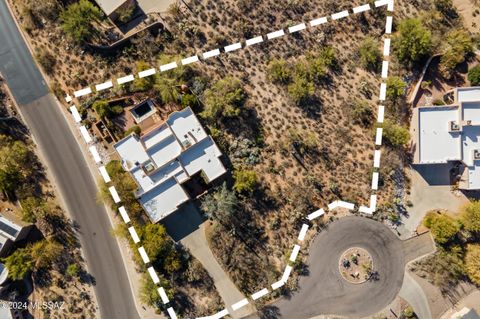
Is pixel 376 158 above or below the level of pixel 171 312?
above

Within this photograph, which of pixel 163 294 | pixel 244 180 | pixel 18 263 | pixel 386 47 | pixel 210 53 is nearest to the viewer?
pixel 18 263

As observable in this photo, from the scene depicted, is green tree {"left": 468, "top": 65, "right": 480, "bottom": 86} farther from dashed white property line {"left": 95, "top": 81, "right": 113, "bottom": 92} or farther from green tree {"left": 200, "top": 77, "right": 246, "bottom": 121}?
dashed white property line {"left": 95, "top": 81, "right": 113, "bottom": 92}

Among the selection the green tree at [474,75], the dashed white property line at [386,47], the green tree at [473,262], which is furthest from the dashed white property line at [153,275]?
the green tree at [474,75]

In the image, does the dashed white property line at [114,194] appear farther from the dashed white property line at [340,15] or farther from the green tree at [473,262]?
the green tree at [473,262]

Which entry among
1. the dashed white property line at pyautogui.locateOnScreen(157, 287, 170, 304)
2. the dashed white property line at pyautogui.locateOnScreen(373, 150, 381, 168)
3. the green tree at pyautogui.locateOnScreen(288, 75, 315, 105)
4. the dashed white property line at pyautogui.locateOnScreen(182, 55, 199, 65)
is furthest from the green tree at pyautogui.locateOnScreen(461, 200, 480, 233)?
the dashed white property line at pyautogui.locateOnScreen(182, 55, 199, 65)

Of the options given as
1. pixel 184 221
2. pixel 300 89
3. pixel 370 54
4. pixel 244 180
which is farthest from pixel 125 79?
pixel 370 54

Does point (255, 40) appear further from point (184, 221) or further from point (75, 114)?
point (184, 221)

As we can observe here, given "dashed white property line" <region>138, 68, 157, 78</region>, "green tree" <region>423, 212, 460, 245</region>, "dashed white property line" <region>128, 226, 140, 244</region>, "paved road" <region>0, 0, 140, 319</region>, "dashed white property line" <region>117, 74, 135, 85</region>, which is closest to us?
"dashed white property line" <region>128, 226, 140, 244</region>
